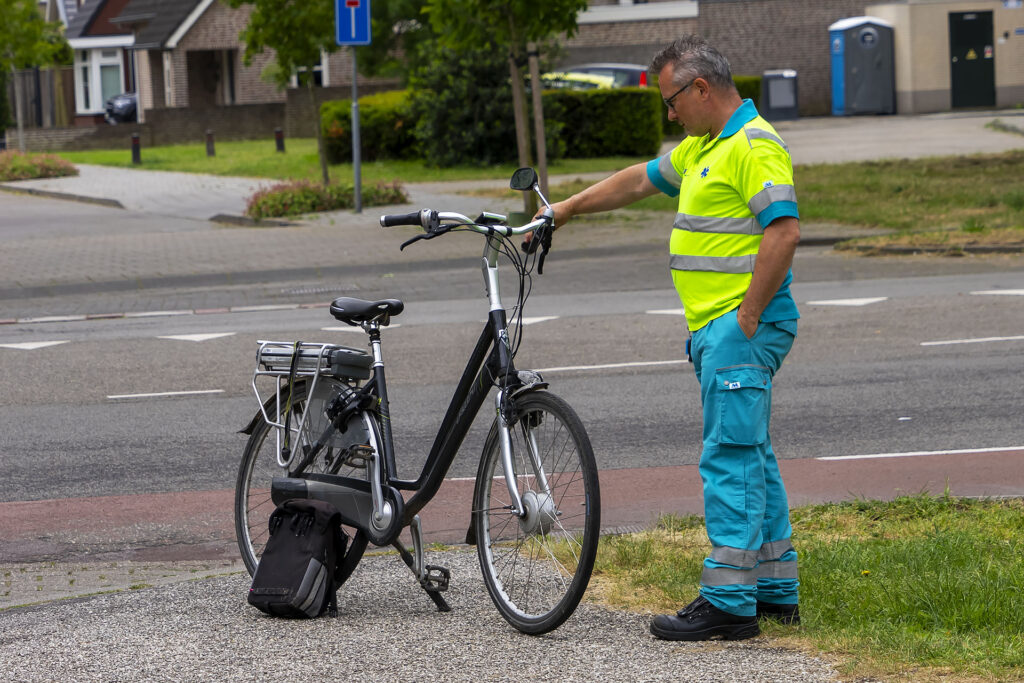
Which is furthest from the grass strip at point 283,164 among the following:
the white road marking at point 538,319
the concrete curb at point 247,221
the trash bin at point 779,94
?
the trash bin at point 779,94

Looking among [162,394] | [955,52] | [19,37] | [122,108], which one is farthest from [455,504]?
[122,108]

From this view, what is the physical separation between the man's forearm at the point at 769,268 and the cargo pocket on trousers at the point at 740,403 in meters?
0.13

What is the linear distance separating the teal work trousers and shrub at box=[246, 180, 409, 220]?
16988 millimetres

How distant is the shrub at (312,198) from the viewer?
2068 cm

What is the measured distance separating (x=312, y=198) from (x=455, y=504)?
50.0 ft

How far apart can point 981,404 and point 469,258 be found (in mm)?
9032

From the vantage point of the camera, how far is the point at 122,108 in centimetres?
5047

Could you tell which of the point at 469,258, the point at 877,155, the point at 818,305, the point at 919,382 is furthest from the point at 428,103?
the point at 919,382

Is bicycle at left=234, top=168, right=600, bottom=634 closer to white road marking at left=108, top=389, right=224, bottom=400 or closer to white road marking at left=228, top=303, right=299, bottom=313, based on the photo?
white road marking at left=108, top=389, right=224, bottom=400

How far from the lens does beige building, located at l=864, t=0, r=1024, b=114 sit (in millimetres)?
40688

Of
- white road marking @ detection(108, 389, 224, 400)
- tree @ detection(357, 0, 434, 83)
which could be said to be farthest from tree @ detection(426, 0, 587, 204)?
tree @ detection(357, 0, 434, 83)

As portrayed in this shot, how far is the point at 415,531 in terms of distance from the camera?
15.0 ft

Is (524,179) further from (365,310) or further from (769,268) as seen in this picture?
(769,268)

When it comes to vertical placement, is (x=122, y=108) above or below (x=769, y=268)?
above
